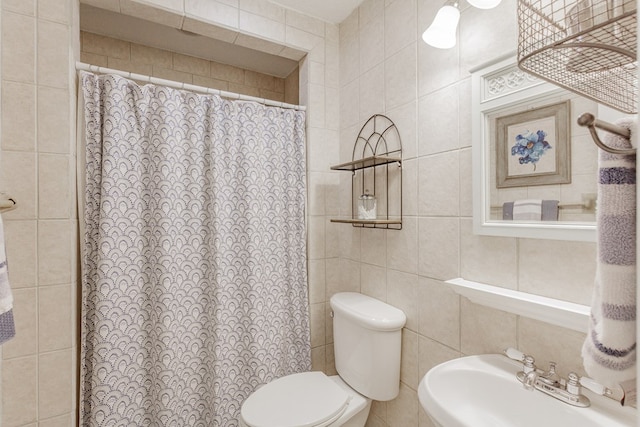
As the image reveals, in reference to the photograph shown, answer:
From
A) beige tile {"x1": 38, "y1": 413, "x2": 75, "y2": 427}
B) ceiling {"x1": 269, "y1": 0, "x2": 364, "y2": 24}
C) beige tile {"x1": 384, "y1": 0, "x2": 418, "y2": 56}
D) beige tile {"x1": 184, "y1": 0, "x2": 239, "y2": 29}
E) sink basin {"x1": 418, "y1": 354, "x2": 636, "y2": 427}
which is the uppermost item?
ceiling {"x1": 269, "y1": 0, "x2": 364, "y2": 24}

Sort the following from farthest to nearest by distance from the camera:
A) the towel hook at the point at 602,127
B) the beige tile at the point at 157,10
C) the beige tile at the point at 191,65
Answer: the beige tile at the point at 191,65 < the beige tile at the point at 157,10 < the towel hook at the point at 602,127

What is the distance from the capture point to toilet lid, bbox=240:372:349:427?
1.20 m

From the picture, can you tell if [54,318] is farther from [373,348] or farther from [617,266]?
[617,266]

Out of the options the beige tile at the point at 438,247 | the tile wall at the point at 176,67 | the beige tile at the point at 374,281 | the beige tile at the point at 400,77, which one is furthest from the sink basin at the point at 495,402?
the tile wall at the point at 176,67

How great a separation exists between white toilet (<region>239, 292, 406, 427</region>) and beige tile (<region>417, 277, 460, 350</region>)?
111 mm

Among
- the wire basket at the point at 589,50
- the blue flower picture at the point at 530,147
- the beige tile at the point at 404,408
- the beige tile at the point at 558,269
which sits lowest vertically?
the beige tile at the point at 404,408

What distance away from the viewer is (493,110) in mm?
1053

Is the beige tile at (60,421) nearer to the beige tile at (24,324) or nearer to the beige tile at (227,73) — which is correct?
the beige tile at (24,324)

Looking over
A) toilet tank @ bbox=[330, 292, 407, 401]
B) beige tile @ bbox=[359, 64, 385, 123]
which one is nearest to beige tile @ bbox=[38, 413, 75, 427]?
toilet tank @ bbox=[330, 292, 407, 401]

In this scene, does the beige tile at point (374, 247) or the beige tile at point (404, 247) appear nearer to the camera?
the beige tile at point (404, 247)

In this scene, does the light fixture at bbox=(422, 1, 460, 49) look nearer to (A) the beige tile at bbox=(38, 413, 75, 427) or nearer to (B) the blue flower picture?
(B) the blue flower picture

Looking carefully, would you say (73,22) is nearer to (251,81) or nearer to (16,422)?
(251,81)

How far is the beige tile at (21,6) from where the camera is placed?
1.16 meters

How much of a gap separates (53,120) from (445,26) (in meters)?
1.48
